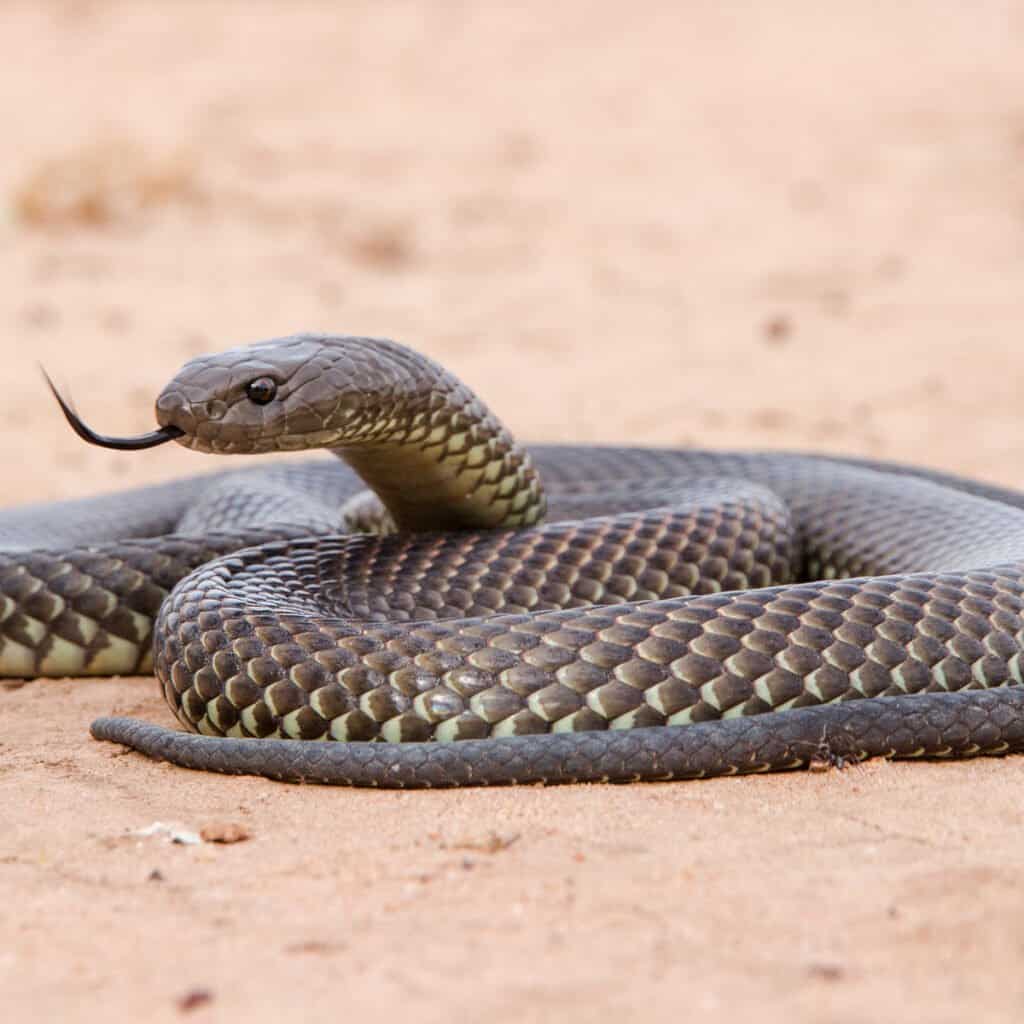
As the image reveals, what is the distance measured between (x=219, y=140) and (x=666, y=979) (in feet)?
51.9

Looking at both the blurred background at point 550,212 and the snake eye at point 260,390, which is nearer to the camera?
the snake eye at point 260,390

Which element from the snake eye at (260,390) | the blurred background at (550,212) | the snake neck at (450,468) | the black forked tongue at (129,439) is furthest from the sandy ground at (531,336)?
the snake neck at (450,468)

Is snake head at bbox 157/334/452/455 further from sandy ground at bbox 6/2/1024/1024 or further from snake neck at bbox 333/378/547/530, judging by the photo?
sandy ground at bbox 6/2/1024/1024

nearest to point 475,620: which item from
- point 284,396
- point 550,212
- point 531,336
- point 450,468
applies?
point 284,396

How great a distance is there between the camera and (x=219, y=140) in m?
17.6

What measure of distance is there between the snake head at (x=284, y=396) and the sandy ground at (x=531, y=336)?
975mm

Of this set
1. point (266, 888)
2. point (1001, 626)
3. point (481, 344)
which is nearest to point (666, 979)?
point (266, 888)

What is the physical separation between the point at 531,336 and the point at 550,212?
354cm

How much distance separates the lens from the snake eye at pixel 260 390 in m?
4.79

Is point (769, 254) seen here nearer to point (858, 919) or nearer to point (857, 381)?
point (857, 381)

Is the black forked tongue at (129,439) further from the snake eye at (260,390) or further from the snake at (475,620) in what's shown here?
the snake eye at (260,390)

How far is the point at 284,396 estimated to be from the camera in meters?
4.82

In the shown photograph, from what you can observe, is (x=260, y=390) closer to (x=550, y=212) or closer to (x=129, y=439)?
(x=129, y=439)

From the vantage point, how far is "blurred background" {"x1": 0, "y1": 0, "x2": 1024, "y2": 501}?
10656mm
